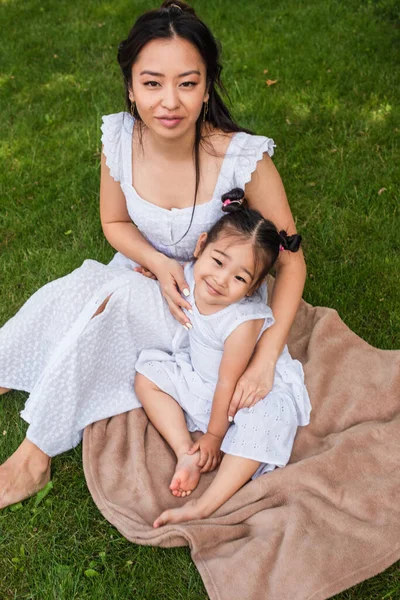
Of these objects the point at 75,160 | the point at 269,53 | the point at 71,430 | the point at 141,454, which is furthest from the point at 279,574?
the point at 269,53

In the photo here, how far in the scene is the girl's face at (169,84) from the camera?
8.65ft

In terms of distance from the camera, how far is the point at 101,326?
2867mm

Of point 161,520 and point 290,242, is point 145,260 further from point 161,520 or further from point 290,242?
point 161,520

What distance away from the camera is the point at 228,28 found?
20.4 ft

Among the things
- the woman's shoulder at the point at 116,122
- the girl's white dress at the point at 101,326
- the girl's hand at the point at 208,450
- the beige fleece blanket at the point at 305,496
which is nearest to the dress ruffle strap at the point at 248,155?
the girl's white dress at the point at 101,326

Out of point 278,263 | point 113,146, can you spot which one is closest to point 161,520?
point 278,263

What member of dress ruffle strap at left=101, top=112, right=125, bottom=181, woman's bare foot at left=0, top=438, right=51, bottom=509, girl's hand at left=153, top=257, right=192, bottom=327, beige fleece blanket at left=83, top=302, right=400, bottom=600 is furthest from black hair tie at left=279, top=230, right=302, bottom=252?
woman's bare foot at left=0, top=438, right=51, bottom=509

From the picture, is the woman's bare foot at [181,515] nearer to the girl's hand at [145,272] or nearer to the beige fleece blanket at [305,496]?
the beige fleece blanket at [305,496]

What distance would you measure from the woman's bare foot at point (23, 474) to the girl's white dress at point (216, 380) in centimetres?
57

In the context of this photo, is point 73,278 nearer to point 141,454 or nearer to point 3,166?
point 141,454

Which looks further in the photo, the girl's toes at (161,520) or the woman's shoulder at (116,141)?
the woman's shoulder at (116,141)

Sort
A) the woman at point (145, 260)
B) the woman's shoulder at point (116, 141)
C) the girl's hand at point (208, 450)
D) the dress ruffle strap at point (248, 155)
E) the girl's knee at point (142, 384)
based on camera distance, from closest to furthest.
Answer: the woman at point (145, 260) < the girl's hand at point (208, 450) < the dress ruffle strap at point (248, 155) < the girl's knee at point (142, 384) < the woman's shoulder at point (116, 141)

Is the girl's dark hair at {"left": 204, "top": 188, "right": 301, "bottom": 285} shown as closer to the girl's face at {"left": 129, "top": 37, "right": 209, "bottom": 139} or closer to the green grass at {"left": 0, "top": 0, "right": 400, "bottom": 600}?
the girl's face at {"left": 129, "top": 37, "right": 209, "bottom": 139}

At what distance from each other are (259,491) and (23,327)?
123 centimetres
